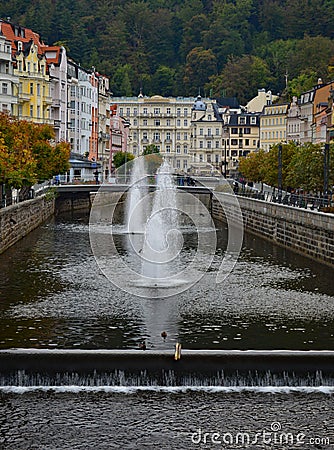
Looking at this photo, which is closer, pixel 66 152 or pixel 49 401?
pixel 49 401

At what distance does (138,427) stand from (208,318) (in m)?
10.9

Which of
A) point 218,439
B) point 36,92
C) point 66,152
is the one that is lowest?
point 218,439

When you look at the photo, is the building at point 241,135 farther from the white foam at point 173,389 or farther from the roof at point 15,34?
the white foam at point 173,389

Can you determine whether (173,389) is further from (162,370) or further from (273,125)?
(273,125)

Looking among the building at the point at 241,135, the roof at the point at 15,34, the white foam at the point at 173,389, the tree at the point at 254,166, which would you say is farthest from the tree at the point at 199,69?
the white foam at the point at 173,389

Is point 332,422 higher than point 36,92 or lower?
lower

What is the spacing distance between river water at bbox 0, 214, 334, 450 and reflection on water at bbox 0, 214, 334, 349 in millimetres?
40

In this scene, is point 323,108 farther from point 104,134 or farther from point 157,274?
point 157,274

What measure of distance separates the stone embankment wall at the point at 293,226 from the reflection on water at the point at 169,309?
1377 mm

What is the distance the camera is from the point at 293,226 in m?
54.7

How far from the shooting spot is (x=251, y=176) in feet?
310

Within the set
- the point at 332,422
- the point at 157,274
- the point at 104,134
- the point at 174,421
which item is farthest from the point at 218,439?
the point at 104,134

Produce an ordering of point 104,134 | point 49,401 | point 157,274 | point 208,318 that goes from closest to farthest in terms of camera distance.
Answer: point 49,401, point 208,318, point 157,274, point 104,134

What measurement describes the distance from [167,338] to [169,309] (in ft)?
16.1
